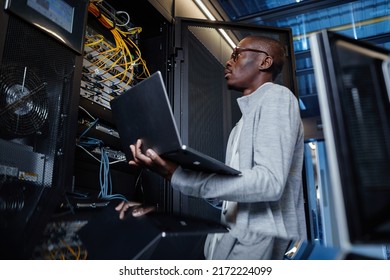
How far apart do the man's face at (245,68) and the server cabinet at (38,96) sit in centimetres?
60

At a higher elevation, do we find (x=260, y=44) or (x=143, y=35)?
(x=143, y=35)

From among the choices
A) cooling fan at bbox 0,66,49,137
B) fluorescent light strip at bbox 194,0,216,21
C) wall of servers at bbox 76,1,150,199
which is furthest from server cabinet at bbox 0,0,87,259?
fluorescent light strip at bbox 194,0,216,21

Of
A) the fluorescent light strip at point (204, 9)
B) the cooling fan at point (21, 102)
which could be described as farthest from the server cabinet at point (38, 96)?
the fluorescent light strip at point (204, 9)

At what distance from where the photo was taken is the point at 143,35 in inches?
82.9

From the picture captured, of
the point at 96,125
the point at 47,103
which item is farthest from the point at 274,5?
the point at 47,103

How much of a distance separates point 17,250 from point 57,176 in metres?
0.70

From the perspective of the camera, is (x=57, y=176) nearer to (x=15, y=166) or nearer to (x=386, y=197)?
(x=15, y=166)

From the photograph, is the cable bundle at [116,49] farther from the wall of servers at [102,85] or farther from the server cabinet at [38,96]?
the server cabinet at [38,96]

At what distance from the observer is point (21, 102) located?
3.62 ft

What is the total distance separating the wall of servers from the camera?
1521 mm

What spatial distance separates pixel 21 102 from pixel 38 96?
74 mm

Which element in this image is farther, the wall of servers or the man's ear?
the wall of servers

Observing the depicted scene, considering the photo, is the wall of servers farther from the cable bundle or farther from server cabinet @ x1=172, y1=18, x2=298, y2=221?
server cabinet @ x1=172, y1=18, x2=298, y2=221

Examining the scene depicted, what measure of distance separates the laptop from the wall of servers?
0.40 metres
